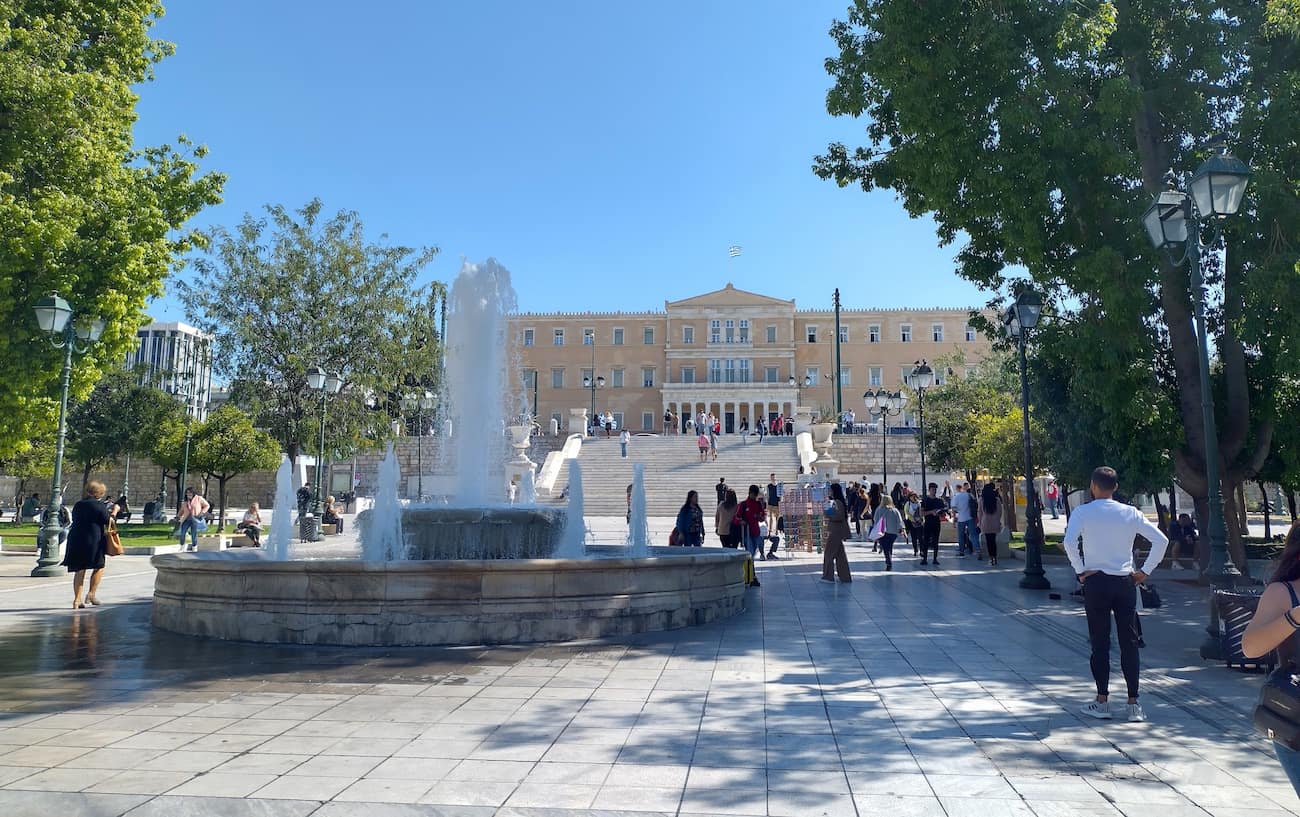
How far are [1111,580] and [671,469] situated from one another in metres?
31.6

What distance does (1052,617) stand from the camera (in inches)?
376

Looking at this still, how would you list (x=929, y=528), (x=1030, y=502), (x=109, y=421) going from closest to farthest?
1. (x=1030, y=502)
2. (x=929, y=528)
3. (x=109, y=421)

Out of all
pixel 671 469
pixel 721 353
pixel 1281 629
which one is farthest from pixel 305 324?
pixel 721 353

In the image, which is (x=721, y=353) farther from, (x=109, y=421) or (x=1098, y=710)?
(x=1098, y=710)

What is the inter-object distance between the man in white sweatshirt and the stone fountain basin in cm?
387

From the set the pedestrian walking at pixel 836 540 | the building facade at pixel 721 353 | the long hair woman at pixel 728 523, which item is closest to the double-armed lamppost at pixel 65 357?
the long hair woman at pixel 728 523

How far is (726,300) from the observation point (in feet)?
238

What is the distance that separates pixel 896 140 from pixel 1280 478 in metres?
8.88

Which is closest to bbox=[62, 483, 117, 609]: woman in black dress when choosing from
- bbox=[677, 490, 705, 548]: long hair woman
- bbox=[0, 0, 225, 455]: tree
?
bbox=[0, 0, 225, 455]: tree

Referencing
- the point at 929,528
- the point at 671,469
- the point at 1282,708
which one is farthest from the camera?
the point at 671,469

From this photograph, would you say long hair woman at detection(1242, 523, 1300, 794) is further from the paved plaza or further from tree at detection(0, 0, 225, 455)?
tree at detection(0, 0, 225, 455)

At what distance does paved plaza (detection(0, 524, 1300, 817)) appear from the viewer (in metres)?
3.73

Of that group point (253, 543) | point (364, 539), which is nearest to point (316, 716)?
point (364, 539)

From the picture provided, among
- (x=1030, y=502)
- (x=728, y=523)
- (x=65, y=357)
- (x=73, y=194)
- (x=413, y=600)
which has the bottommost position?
(x=413, y=600)
